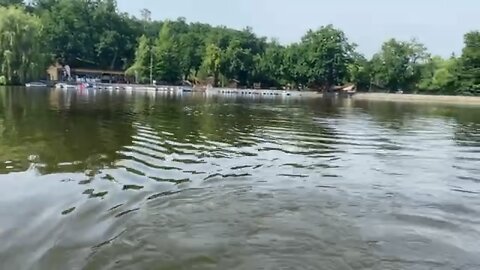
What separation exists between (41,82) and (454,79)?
2470 inches

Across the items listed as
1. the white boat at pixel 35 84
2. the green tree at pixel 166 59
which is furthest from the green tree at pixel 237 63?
the white boat at pixel 35 84

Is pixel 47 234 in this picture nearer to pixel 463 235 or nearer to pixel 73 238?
pixel 73 238

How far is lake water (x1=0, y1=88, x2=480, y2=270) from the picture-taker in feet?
18.6

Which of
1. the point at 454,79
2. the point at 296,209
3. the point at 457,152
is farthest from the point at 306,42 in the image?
the point at 296,209

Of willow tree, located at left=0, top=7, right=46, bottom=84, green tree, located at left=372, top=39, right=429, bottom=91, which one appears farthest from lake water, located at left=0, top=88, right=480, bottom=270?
green tree, located at left=372, top=39, right=429, bottom=91

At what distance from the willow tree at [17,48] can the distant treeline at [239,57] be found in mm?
4007

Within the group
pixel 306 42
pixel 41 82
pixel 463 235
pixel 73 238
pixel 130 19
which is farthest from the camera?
pixel 130 19

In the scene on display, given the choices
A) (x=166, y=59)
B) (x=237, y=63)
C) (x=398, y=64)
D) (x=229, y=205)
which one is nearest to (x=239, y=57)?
(x=237, y=63)

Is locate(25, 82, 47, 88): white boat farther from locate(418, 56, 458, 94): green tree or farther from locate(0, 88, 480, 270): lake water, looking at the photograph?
locate(418, 56, 458, 94): green tree

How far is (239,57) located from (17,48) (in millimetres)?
41292

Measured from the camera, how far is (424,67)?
87.1 meters

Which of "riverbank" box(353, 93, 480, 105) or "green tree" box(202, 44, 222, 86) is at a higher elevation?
"green tree" box(202, 44, 222, 86)

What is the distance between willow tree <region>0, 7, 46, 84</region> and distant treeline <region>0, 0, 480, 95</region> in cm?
401

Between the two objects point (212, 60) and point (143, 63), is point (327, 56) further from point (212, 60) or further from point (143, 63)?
point (143, 63)
